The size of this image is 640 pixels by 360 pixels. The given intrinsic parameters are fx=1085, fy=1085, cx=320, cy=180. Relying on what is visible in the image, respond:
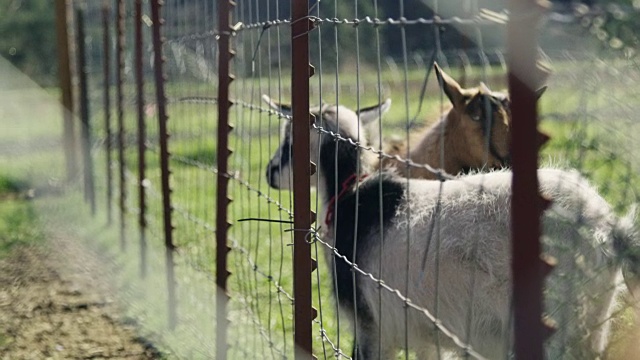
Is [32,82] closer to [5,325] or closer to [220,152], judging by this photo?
[5,325]

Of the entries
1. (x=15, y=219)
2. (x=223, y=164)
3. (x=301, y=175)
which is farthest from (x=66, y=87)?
(x=301, y=175)

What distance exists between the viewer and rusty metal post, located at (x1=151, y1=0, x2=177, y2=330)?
20.6 feet

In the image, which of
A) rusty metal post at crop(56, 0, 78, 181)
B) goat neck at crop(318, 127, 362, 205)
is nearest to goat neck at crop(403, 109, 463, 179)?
goat neck at crop(318, 127, 362, 205)

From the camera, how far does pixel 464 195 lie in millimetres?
4047

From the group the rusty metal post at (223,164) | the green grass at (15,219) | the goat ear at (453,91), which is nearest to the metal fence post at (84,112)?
the green grass at (15,219)

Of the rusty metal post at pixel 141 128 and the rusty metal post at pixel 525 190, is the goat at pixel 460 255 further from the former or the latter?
the rusty metal post at pixel 141 128

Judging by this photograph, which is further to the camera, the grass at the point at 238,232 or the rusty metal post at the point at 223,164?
the rusty metal post at the point at 223,164

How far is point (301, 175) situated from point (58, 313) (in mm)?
3477

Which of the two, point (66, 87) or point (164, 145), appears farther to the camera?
point (66, 87)

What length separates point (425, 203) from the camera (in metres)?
4.25

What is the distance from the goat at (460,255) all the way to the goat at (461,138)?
0.59 metres

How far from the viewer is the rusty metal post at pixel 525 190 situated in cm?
208

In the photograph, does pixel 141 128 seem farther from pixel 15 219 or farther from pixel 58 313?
pixel 15 219

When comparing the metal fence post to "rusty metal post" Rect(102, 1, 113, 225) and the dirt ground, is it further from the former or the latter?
the dirt ground
